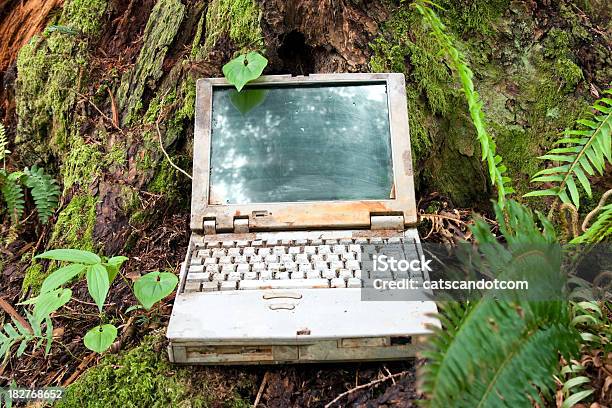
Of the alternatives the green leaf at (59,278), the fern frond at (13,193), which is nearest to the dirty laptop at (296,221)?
the green leaf at (59,278)

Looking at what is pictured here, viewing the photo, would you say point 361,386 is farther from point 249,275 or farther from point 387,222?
point 387,222

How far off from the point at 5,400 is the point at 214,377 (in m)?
0.74

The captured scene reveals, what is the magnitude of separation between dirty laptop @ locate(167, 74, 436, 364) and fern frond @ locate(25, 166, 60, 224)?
1013mm

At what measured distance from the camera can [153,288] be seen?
2.17m

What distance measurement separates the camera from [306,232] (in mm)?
2373

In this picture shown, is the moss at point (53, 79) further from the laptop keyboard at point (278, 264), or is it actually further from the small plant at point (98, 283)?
the laptop keyboard at point (278, 264)

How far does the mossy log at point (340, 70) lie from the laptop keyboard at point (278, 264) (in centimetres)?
59

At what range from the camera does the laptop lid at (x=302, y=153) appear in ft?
7.86

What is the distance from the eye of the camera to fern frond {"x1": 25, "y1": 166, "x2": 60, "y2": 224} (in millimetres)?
3061

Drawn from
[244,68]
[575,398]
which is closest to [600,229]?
[575,398]

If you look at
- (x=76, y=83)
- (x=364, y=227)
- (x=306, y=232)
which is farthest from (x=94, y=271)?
(x=76, y=83)

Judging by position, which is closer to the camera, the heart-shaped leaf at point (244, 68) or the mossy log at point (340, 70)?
the heart-shaped leaf at point (244, 68)

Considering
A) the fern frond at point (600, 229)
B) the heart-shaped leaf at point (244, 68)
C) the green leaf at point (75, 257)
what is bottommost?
the green leaf at point (75, 257)

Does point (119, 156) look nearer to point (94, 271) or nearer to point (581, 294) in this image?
point (94, 271)
